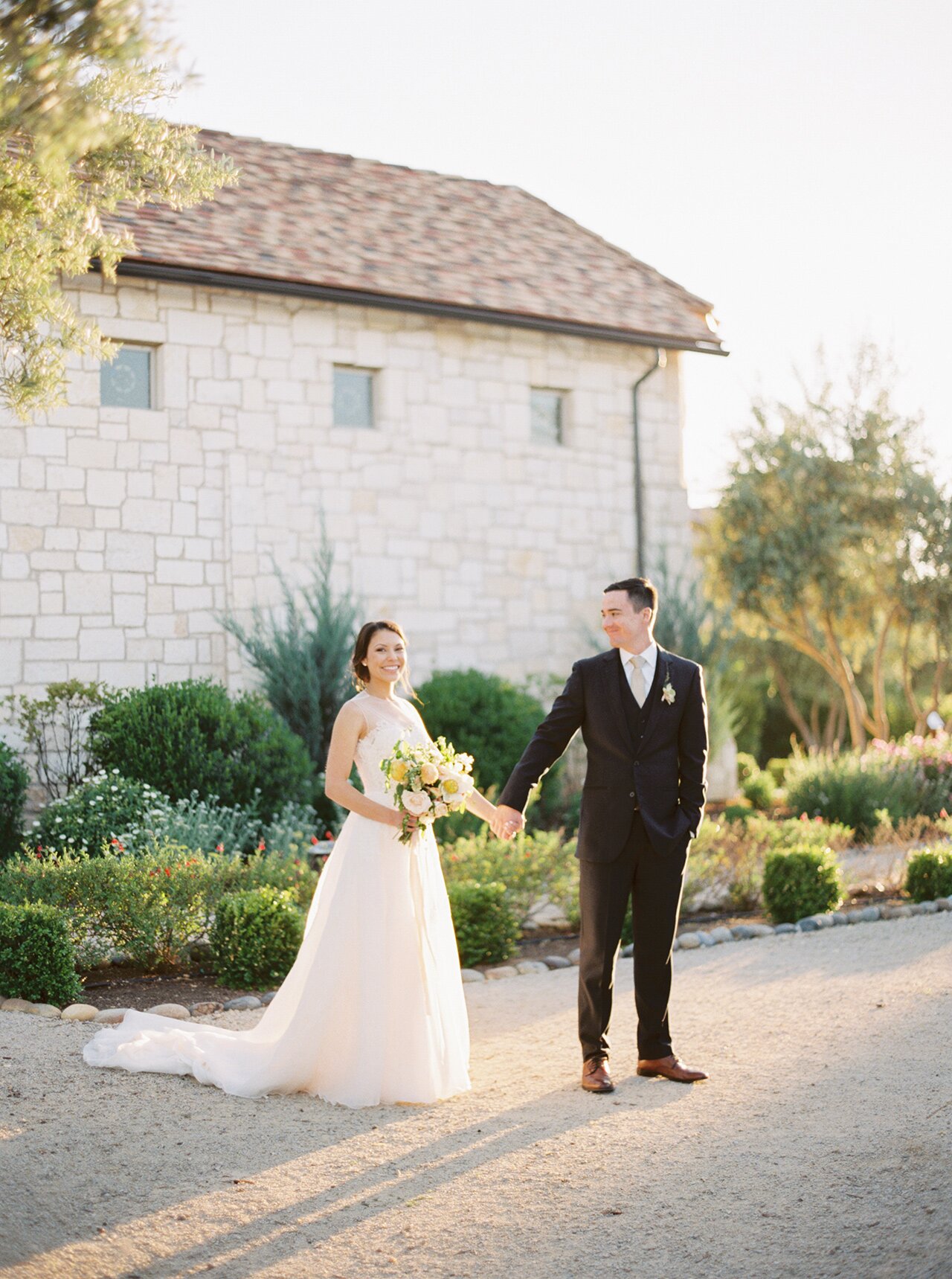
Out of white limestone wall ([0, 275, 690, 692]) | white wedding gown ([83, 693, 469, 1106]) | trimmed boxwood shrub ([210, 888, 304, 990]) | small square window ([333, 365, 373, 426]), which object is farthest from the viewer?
small square window ([333, 365, 373, 426])

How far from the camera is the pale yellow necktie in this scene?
5.92 metres

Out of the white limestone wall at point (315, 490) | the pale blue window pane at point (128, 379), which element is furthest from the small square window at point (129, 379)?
the white limestone wall at point (315, 490)

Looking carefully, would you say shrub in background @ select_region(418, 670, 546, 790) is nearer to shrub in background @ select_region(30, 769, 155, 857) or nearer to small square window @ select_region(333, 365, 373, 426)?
small square window @ select_region(333, 365, 373, 426)

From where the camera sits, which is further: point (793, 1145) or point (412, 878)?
point (412, 878)

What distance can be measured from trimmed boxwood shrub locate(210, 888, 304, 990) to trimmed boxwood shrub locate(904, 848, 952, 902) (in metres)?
5.17

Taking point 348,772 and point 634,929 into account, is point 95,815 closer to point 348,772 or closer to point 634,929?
point 348,772

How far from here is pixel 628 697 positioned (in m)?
5.91

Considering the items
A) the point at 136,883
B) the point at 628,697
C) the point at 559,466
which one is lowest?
the point at 136,883

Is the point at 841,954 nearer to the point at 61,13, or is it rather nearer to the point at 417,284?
the point at 61,13

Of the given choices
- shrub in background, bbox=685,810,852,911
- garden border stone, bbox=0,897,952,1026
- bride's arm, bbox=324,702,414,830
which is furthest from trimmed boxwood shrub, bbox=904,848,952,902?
bride's arm, bbox=324,702,414,830

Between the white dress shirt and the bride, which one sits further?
the white dress shirt

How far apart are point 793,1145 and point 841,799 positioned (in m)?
8.94

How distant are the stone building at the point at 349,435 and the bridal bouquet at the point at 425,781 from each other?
7127 millimetres

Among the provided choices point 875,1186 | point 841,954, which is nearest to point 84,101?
point 875,1186
